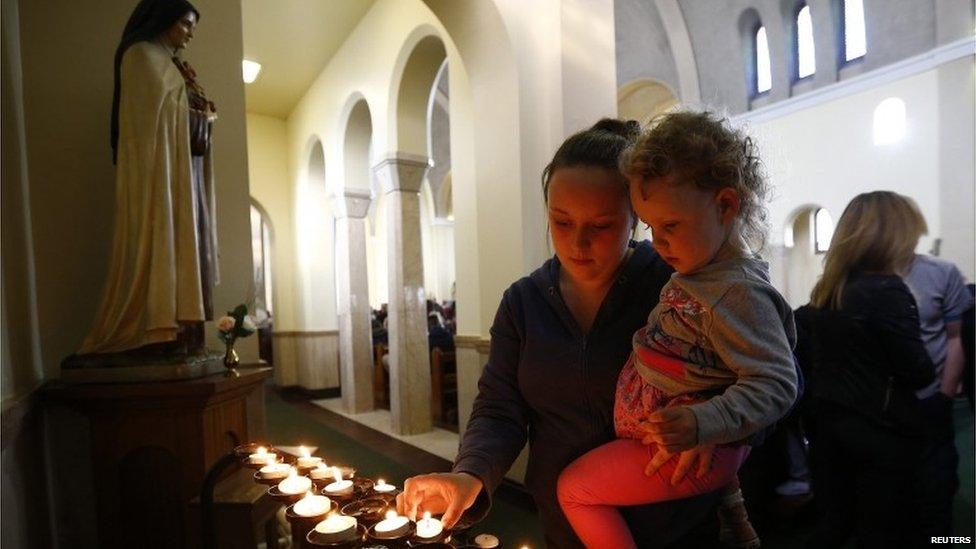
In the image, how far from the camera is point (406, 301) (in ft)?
21.8

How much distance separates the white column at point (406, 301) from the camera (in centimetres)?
664

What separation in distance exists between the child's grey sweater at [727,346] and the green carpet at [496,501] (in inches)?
16.7

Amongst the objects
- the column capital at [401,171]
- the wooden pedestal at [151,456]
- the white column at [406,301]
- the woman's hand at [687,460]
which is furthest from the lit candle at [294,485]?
the column capital at [401,171]

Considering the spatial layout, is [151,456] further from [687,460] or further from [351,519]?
[687,460]

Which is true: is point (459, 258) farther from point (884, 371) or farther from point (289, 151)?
point (289, 151)

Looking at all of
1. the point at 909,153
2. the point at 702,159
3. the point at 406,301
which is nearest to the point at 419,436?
the point at 406,301

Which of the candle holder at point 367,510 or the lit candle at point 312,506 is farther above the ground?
the lit candle at point 312,506

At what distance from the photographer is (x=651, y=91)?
13.1 metres

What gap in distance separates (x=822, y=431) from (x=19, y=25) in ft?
15.9

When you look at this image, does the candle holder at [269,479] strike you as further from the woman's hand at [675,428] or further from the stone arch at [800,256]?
the stone arch at [800,256]

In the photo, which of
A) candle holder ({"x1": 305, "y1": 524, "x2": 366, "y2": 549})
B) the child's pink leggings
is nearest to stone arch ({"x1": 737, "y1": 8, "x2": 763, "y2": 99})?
the child's pink leggings

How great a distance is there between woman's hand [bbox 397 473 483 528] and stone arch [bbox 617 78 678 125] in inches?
494

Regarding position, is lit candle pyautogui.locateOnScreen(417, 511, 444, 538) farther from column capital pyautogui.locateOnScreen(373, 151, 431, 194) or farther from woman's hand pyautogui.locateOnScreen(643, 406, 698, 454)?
column capital pyautogui.locateOnScreen(373, 151, 431, 194)

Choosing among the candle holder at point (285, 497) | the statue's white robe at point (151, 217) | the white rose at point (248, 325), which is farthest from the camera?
the white rose at point (248, 325)
